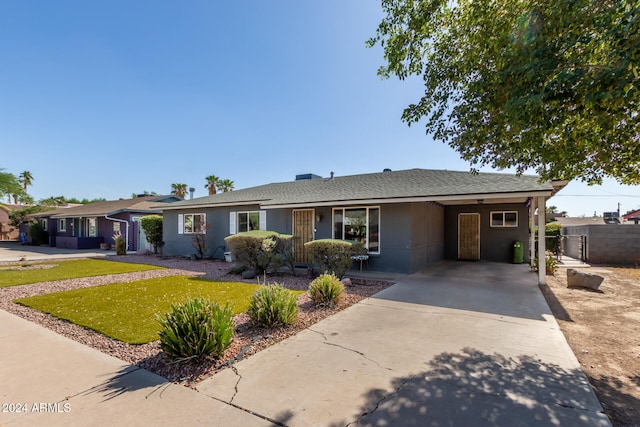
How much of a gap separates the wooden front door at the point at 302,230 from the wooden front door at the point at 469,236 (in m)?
7.52

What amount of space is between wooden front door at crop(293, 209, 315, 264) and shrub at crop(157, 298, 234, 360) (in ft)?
27.4

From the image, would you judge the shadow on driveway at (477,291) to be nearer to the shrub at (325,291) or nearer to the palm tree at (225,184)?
the shrub at (325,291)

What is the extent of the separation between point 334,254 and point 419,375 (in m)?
5.15

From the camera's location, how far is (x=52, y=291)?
7633 millimetres

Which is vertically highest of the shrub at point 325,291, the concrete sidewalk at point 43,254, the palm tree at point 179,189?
the palm tree at point 179,189

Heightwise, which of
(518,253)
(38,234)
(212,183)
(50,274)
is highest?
(212,183)

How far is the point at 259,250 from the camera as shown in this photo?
9.59 meters

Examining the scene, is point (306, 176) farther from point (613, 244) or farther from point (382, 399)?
point (382, 399)

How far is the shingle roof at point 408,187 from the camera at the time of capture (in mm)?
8656

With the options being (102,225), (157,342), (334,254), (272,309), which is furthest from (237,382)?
(102,225)

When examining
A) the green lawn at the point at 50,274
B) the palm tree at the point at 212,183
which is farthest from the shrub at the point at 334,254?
the palm tree at the point at 212,183

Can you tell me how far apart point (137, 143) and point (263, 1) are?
1323 cm

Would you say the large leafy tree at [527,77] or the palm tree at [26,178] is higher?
the palm tree at [26,178]

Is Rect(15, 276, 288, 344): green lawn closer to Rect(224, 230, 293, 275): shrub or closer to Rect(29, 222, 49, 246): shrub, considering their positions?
Rect(224, 230, 293, 275): shrub
